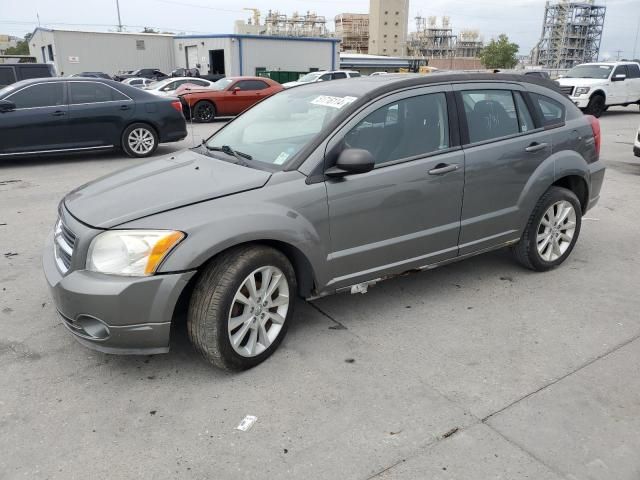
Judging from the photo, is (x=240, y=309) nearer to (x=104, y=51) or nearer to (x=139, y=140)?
(x=139, y=140)

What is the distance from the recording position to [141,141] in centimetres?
1016

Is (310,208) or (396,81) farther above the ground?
(396,81)

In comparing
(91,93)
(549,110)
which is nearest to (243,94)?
(91,93)

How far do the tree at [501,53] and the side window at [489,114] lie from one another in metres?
103

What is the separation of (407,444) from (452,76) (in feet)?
8.73

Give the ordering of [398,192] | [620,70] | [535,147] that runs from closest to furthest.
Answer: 1. [398,192]
2. [535,147]
3. [620,70]

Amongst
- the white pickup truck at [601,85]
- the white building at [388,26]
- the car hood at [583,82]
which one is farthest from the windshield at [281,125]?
the white building at [388,26]

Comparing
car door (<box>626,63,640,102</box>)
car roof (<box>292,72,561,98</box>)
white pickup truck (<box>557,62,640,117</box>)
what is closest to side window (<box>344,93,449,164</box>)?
car roof (<box>292,72,561,98</box>)

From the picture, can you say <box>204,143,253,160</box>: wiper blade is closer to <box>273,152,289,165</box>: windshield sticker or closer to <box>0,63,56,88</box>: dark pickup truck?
<box>273,152,289,165</box>: windshield sticker

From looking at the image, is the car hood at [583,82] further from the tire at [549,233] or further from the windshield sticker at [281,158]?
the windshield sticker at [281,158]

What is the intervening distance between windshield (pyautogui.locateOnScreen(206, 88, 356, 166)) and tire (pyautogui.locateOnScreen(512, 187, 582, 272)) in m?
1.95

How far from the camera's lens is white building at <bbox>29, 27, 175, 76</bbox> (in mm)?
42938

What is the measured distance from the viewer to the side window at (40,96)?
9031 millimetres

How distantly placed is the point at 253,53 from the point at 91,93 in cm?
3271
